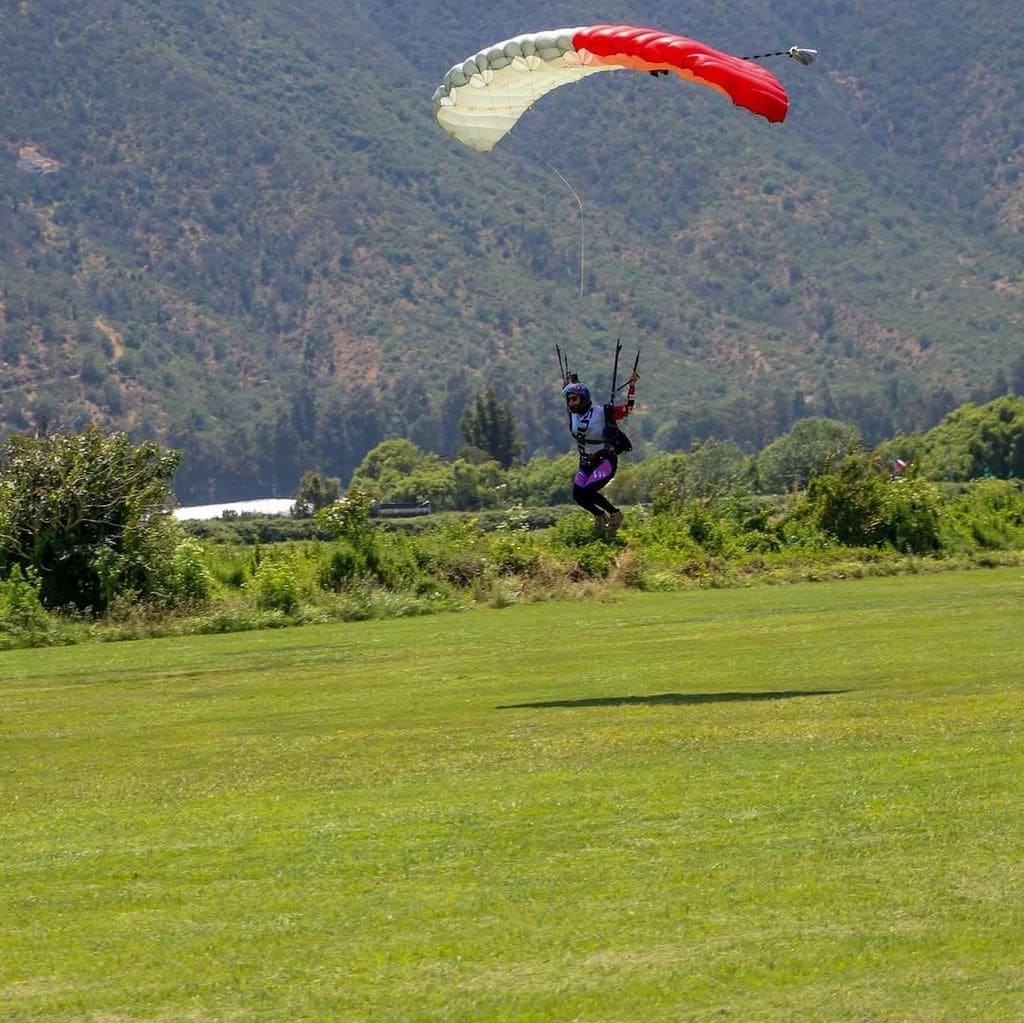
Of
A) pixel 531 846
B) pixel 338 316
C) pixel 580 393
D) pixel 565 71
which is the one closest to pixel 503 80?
pixel 565 71

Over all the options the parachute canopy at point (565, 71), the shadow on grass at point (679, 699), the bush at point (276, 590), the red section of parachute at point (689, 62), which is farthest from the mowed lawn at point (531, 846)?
Result: the bush at point (276, 590)

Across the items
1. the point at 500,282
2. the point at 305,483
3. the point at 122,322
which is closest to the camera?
the point at 305,483

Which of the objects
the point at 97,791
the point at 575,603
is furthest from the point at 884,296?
the point at 97,791

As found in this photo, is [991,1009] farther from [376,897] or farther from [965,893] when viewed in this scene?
[376,897]

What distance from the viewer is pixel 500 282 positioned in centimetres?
19238

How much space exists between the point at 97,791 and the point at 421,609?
17262mm

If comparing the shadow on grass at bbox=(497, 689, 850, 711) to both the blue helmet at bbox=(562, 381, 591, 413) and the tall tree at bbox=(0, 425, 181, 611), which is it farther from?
the tall tree at bbox=(0, 425, 181, 611)

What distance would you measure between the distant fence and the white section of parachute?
224 feet

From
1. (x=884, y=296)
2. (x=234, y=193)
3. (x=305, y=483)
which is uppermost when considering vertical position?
(x=234, y=193)

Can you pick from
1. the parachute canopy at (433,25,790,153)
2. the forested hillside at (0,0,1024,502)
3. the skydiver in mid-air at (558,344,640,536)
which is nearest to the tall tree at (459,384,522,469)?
the forested hillside at (0,0,1024,502)

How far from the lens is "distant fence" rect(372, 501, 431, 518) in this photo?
92.7m

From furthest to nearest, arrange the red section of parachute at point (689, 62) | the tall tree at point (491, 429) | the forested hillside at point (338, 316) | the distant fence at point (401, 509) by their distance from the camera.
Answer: the forested hillside at point (338, 316)
the tall tree at point (491, 429)
the distant fence at point (401, 509)
the red section of parachute at point (689, 62)

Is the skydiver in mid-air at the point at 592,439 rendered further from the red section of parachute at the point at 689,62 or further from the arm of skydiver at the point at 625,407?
the red section of parachute at the point at 689,62

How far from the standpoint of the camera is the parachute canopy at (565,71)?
17688 millimetres
